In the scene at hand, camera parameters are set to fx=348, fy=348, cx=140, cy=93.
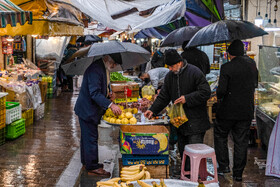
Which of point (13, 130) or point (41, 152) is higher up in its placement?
point (13, 130)

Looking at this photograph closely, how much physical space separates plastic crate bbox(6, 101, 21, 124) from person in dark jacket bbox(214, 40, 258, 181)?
16.5 feet

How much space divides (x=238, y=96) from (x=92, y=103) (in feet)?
7.86

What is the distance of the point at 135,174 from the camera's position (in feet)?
13.2

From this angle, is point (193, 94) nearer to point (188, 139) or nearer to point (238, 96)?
point (188, 139)

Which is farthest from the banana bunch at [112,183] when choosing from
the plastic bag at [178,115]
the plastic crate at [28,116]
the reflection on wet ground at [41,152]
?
the plastic crate at [28,116]

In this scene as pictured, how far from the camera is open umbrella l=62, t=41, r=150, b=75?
17.7 feet

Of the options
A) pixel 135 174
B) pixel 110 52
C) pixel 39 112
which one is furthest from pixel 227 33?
pixel 39 112

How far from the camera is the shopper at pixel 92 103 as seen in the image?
560cm

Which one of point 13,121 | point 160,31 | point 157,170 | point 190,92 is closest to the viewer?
point 157,170

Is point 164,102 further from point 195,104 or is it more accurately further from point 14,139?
point 14,139

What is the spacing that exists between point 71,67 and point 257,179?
150 inches

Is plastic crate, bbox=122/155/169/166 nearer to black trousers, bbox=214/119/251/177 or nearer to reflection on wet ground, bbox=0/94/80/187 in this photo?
black trousers, bbox=214/119/251/177

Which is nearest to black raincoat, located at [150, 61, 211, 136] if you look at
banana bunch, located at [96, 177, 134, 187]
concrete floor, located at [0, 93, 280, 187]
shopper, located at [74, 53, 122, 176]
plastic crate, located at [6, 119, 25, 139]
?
shopper, located at [74, 53, 122, 176]

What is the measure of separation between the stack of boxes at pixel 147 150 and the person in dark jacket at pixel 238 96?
1.57 metres
